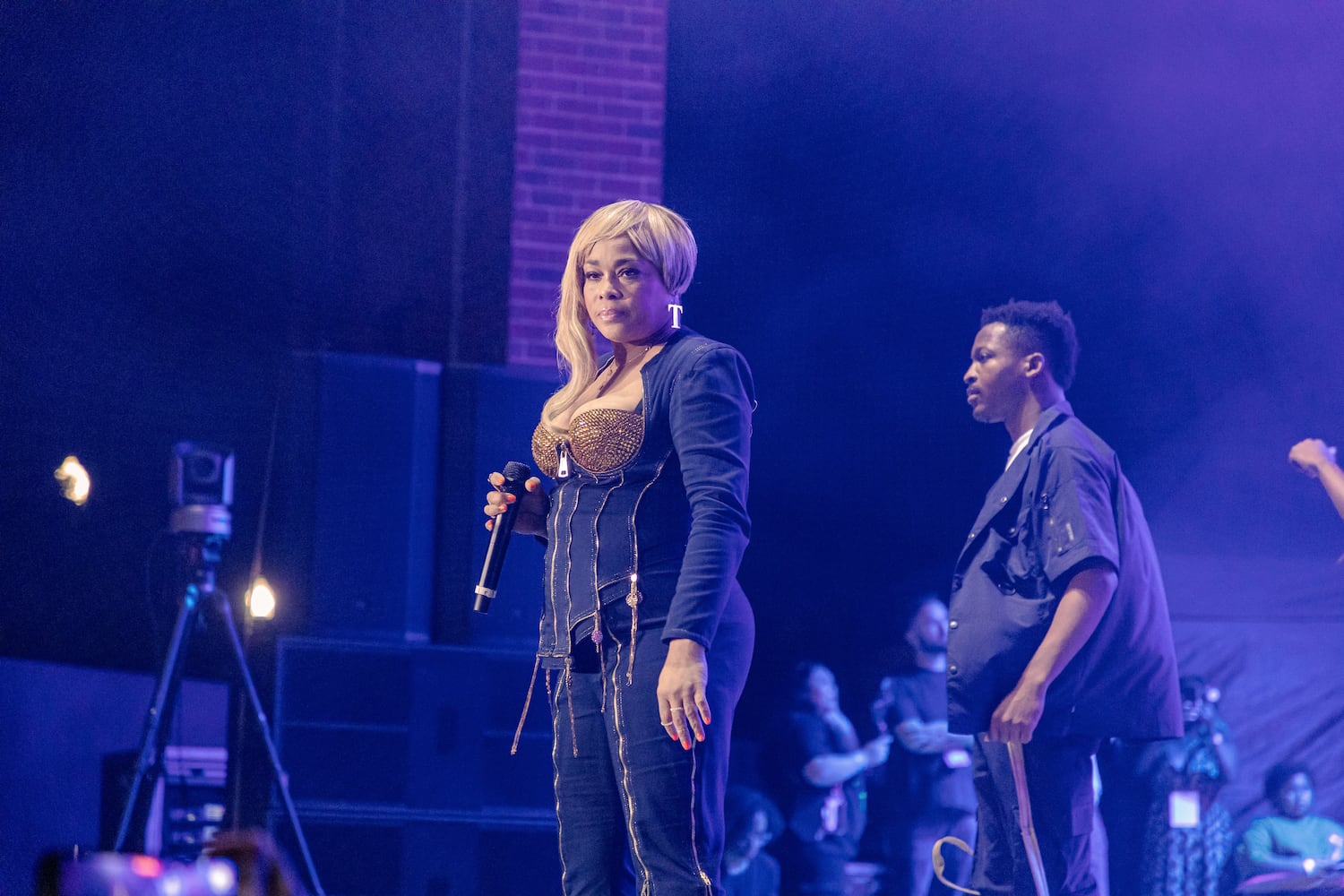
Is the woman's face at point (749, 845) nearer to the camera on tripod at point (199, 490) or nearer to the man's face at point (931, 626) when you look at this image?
the man's face at point (931, 626)

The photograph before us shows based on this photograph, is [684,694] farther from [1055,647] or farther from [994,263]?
[994,263]

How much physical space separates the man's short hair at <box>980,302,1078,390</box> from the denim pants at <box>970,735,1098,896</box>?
2.87 ft

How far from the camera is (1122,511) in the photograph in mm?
2736

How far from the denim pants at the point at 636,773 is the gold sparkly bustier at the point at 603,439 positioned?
237mm

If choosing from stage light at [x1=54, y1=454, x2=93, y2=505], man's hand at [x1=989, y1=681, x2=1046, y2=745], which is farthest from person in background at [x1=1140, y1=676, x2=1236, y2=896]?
stage light at [x1=54, y1=454, x2=93, y2=505]

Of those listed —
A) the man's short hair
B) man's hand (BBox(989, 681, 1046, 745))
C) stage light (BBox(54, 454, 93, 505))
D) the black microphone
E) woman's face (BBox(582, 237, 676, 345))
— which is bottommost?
man's hand (BBox(989, 681, 1046, 745))

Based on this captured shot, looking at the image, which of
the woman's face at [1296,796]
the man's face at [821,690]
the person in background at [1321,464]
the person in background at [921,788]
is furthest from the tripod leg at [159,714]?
the woman's face at [1296,796]

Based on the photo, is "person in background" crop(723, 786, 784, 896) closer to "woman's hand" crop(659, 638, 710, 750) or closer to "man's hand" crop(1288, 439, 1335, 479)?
"man's hand" crop(1288, 439, 1335, 479)

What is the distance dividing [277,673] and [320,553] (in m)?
0.37

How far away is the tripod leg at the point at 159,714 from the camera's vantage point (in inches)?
144

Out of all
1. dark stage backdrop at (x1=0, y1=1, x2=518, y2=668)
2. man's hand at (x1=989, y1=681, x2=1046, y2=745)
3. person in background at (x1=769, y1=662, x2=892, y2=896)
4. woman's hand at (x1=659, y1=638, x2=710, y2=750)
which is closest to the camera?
woman's hand at (x1=659, y1=638, x2=710, y2=750)

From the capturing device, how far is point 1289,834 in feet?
19.8

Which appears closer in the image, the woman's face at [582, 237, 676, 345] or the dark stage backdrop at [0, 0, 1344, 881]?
the woman's face at [582, 237, 676, 345]

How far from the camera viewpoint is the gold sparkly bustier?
205 cm
